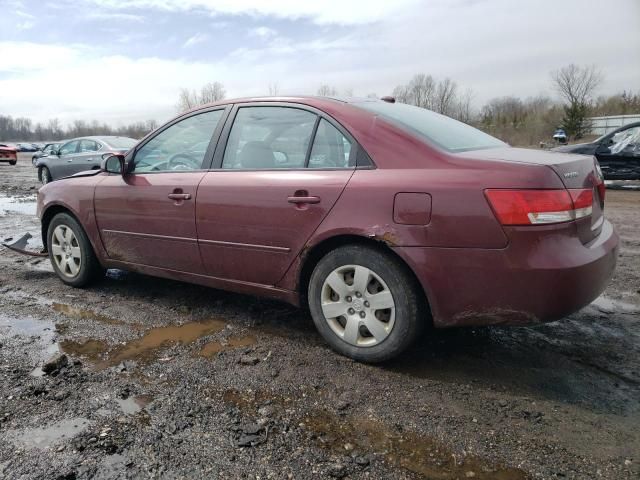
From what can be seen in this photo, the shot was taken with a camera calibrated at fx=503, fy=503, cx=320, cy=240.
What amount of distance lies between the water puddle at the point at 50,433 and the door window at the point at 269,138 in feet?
6.03

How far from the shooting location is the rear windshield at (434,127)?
3016 mm

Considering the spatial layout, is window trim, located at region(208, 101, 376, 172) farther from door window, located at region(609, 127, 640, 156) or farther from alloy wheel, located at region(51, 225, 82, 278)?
door window, located at region(609, 127, 640, 156)

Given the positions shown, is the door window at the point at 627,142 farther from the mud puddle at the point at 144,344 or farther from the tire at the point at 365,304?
the mud puddle at the point at 144,344

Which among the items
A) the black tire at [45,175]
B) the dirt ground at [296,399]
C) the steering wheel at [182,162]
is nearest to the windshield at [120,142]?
the black tire at [45,175]

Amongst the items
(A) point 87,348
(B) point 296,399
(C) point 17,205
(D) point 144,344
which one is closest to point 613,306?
(B) point 296,399

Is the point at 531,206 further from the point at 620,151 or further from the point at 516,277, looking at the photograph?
the point at 620,151

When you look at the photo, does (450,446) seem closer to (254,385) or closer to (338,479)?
(338,479)

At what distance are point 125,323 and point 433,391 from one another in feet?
7.66

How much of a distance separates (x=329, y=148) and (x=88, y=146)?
42.7ft

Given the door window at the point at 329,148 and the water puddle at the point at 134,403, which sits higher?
the door window at the point at 329,148

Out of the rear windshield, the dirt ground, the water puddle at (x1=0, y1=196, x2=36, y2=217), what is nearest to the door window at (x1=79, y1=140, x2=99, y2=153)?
the water puddle at (x1=0, y1=196, x2=36, y2=217)

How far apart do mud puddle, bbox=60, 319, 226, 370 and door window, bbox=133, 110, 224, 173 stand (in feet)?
3.84

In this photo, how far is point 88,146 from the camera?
558 inches

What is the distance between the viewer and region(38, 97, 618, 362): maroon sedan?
252 cm
